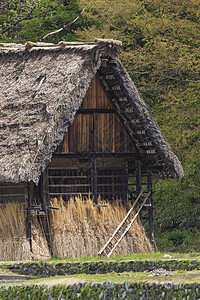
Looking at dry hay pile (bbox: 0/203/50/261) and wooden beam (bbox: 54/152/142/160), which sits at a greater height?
wooden beam (bbox: 54/152/142/160)

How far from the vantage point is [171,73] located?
26500 mm

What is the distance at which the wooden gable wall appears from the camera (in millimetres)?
18594

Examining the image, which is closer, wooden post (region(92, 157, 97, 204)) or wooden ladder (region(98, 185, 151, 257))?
wooden ladder (region(98, 185, 151, 257))

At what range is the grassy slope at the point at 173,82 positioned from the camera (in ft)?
81.5

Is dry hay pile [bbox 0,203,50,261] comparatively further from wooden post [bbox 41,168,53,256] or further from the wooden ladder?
the wooden ladder

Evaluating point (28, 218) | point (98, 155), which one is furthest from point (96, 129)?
point (28, 218)

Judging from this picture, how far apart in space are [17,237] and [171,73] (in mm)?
11296

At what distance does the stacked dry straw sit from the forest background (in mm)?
6294

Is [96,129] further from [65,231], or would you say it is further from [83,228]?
[65,231]

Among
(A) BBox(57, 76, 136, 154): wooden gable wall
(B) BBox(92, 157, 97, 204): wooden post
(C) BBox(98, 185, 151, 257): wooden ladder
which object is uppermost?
(A) BBox(57, 76, 136, 154): wooden gable wall

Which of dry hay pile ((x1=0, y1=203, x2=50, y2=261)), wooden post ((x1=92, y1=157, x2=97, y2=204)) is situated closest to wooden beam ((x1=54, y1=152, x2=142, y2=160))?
wooden post ((x1=92, y1=157, x2=97, y2=204))

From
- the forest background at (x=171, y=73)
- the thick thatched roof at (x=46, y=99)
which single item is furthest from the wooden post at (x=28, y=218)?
the forest background at (x=171, y=73)

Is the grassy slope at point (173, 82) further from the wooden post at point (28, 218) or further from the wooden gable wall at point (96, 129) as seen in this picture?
the wooden post at point (28, 218)

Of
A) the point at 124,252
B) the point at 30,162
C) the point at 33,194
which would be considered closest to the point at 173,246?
the point at 124,252
